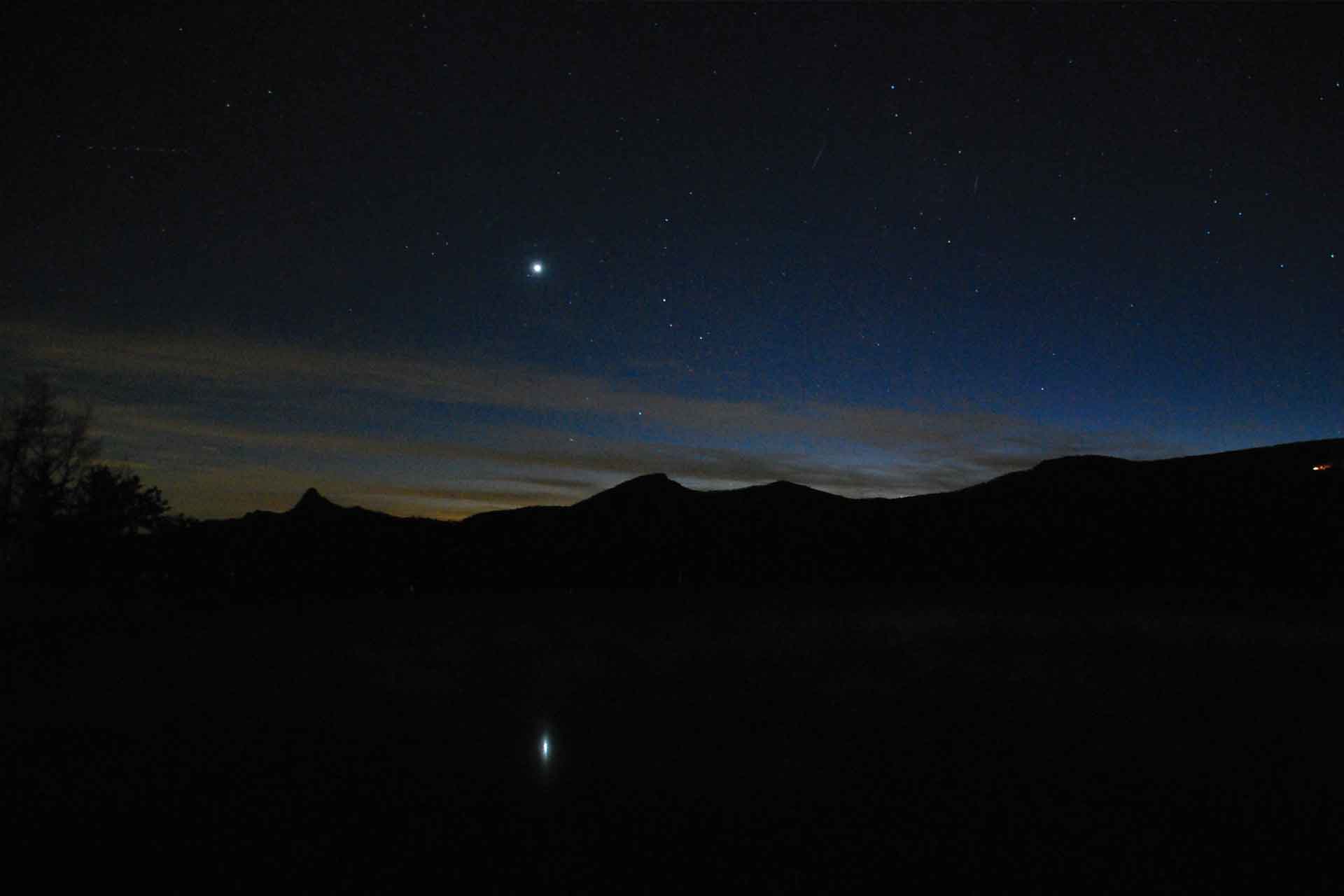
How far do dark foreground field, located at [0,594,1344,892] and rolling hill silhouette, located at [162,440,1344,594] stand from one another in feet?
63.2

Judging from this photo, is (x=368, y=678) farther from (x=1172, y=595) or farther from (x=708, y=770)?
(x=1172, y=595)

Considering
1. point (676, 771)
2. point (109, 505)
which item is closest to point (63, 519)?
point (109, 505)

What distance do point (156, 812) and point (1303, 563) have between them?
38.7m

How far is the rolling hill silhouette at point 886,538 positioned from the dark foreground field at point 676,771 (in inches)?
759

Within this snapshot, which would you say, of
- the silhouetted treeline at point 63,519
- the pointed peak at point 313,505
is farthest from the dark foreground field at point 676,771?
the pointed peak at point 313,505

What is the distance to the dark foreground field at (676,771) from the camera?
4406 mm

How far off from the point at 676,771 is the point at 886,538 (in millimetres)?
42320

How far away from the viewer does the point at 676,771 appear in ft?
20.3

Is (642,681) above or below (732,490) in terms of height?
below

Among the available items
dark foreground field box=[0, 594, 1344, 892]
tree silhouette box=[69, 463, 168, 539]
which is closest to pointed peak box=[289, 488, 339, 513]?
tree silhouette box=[69, 463, 168, 539]

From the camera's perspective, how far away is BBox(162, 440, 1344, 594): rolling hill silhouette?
3347cm

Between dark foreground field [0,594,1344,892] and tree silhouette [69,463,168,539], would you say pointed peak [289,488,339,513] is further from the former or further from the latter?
dark foreground field [0,594,1344,892]

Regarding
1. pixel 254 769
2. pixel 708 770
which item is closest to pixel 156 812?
pixel 254 769

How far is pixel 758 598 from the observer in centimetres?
2780
